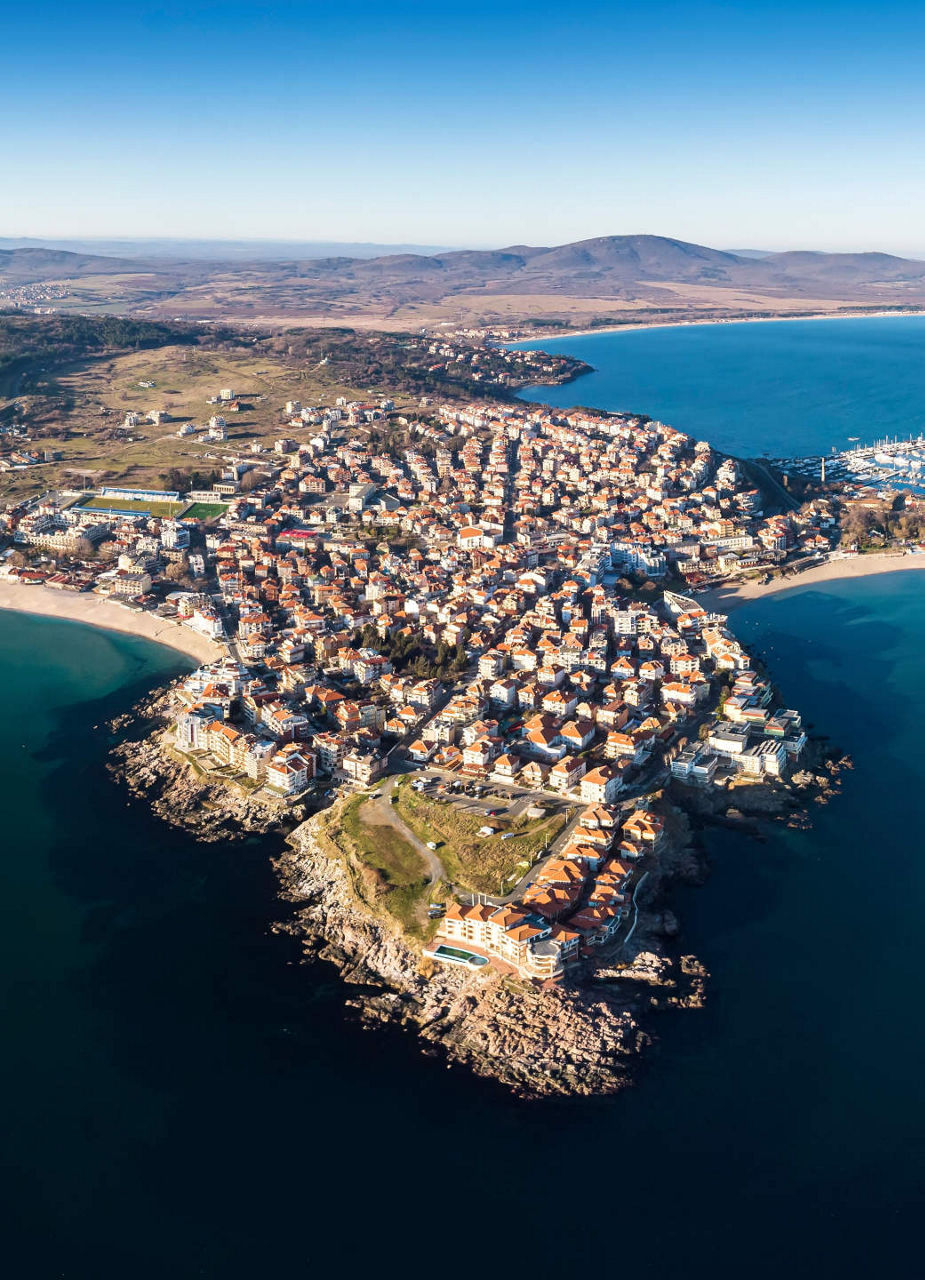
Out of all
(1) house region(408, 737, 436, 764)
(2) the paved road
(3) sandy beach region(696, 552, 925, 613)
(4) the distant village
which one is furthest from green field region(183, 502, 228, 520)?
(2) the paved road

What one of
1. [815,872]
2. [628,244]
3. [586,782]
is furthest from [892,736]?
[628,244]

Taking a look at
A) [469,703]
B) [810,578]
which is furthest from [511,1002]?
[810,578]

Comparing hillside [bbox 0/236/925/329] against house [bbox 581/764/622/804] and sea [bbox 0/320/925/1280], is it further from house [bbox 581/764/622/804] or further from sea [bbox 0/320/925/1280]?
sea [bbox 0/320/925/1280]

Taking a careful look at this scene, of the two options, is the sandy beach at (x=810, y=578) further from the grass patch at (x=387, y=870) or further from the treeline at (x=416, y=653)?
the grass patch at (x=387, y=870)

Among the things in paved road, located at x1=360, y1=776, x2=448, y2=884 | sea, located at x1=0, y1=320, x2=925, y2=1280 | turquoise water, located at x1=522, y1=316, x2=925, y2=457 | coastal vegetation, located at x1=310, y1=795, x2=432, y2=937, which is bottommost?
sea, located at x1=0, y1=320, x2=925, y2=1280

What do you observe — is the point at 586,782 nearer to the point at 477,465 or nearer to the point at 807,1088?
the point at 807,1088

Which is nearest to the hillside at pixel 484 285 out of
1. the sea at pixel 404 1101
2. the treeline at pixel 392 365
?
the treeline at pixel 392 365

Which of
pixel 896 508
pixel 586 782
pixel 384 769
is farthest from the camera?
pixel 896 508
